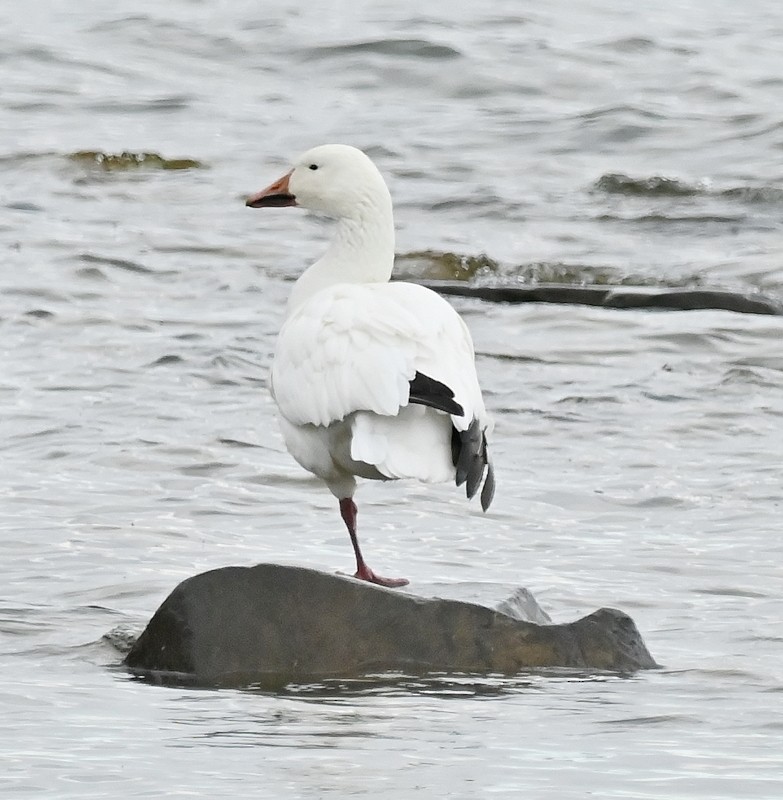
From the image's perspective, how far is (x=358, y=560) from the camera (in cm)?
691

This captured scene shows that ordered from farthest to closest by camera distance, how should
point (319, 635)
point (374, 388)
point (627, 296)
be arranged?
point (627, 296), point (374, 388), point (319, 635)

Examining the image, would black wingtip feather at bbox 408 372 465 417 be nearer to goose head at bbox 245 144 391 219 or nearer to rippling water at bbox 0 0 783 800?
rippling water at bbox 0 0 783 800

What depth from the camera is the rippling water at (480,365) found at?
16.7 feet

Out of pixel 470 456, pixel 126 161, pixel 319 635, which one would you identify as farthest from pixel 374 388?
pixel 126 161

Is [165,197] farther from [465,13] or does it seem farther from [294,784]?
[294,784]

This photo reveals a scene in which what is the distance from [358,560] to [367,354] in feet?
2.64

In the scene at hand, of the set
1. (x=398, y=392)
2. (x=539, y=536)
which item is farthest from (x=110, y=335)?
(x=398, y=392)

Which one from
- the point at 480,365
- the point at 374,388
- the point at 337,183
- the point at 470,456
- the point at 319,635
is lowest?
the point at 480,365

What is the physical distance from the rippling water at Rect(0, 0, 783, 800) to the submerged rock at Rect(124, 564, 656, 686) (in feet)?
0.44

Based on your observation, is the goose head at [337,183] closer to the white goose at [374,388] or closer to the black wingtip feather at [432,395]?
the white goose at [374,388]

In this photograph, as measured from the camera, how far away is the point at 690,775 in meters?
4.72

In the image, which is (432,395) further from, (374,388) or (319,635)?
(319,635)

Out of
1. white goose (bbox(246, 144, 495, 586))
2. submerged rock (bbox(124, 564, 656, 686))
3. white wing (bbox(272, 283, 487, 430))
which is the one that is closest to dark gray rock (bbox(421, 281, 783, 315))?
white goose (bbox(246, 144, 495, 586))

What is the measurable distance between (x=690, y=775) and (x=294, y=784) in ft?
3.23
